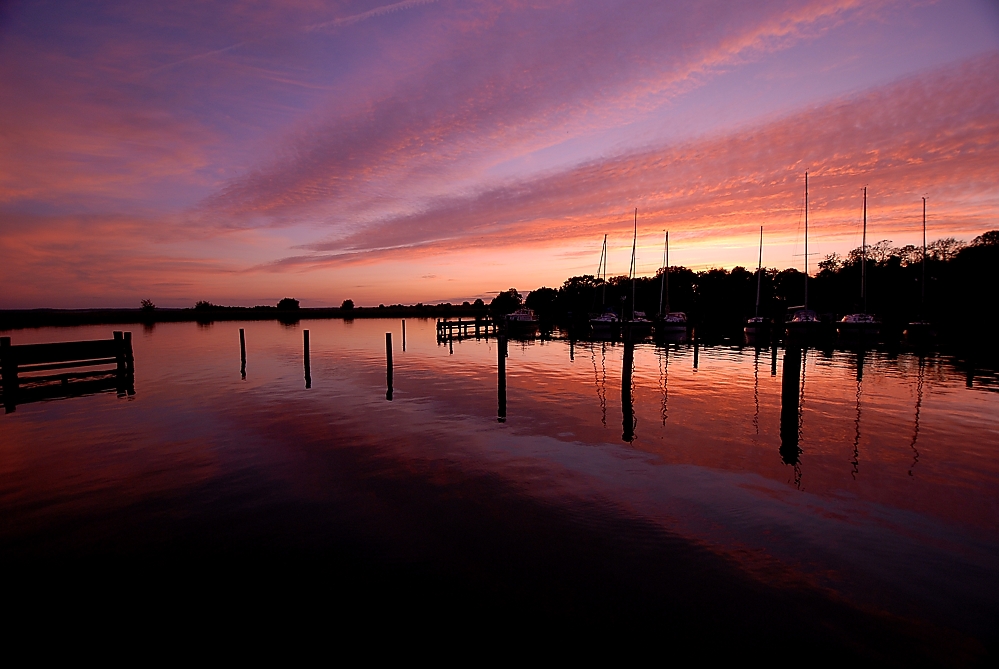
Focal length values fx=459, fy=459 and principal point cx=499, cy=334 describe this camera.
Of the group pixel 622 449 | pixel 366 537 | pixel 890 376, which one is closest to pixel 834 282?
pixel 890 376

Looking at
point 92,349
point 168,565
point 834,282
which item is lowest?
point 168,565

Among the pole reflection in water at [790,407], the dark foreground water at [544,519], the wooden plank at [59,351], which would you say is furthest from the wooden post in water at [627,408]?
the wooden plank at [59,351]

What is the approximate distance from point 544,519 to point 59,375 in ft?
96.8

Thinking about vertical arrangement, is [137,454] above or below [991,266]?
below

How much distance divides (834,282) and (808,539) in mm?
117197

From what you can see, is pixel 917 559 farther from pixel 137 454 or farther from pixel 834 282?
pixel 834 282

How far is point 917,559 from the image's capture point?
22.9 feet

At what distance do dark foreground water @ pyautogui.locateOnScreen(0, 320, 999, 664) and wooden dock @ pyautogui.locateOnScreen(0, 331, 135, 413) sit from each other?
4.34 metres

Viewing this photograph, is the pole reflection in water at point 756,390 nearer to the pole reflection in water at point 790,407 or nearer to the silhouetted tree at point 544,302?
the pole reflection in water at point 790,407

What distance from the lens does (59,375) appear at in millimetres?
24734

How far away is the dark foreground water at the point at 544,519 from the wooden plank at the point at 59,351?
19.6 ft

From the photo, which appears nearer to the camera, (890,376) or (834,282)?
(890,376)

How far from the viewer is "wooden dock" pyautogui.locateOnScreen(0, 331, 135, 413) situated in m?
20.5

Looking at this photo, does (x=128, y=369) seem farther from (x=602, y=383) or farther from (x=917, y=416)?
(x=917, y=416)
